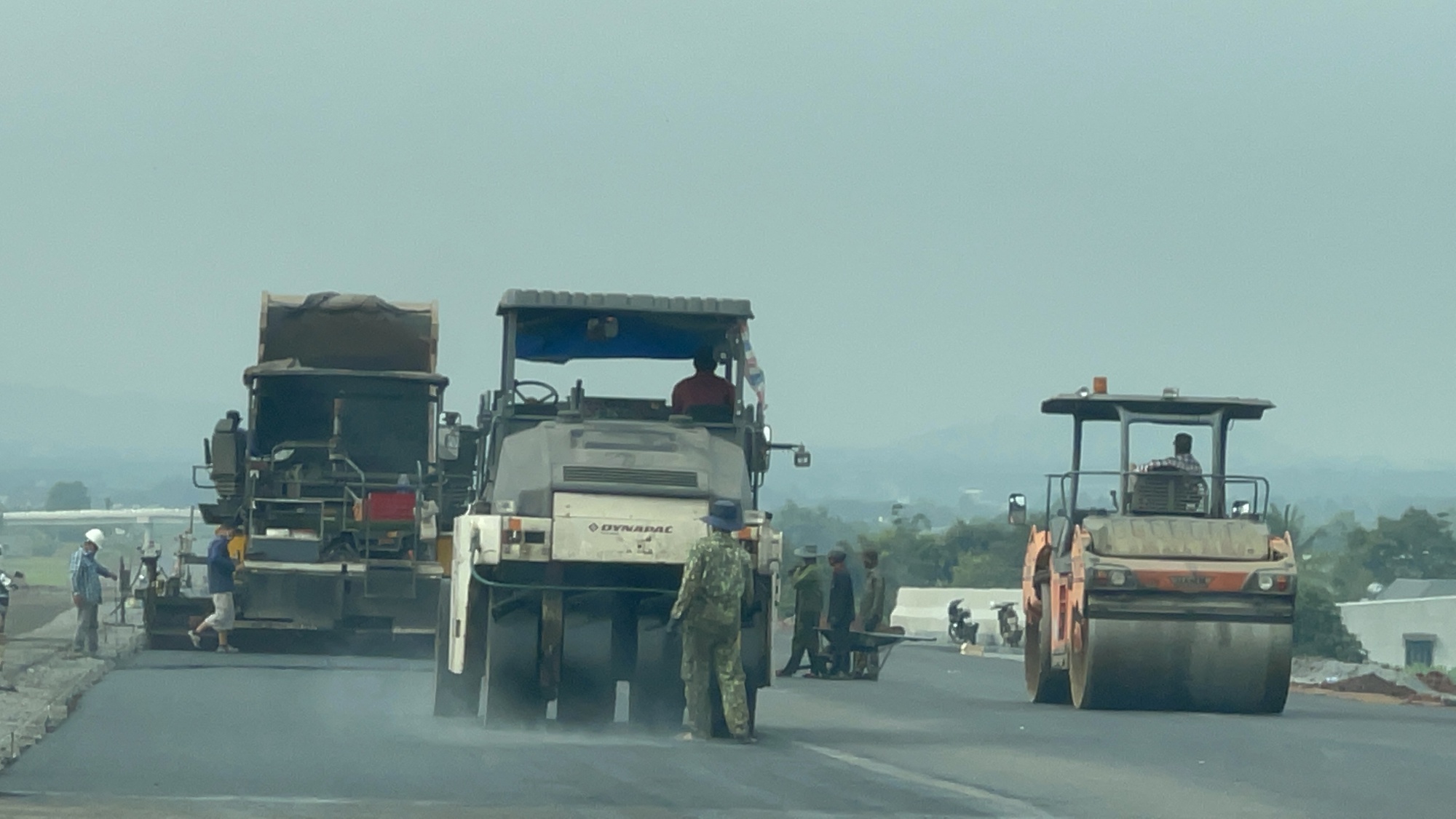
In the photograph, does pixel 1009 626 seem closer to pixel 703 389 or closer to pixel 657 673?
pixel 703 389

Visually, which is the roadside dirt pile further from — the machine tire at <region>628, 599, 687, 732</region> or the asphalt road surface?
the machine tire at <region>628, 599, 687, 732</region>

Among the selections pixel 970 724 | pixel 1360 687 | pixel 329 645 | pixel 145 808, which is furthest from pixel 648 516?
pixel 1360 687

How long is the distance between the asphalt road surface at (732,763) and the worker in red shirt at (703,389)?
7.88 ft

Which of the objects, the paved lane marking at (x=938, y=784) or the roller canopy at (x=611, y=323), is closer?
the paved lane marking at (x=938, y=784)

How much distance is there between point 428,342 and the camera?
28.5 metres

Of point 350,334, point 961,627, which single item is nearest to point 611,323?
point 350,334

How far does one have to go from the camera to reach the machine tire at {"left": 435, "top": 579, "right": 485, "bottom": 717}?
16.4 metres

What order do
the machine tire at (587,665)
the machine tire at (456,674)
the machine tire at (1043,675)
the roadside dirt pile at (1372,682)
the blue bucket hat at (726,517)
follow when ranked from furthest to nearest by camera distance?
1. the roadside dirt pile at (1372,682)
2. the machine tire at (1043,675)
3. the machine tire at (456,674)
4. the machine tire at (587,665)
5. the blue bucket hat at (726,517)

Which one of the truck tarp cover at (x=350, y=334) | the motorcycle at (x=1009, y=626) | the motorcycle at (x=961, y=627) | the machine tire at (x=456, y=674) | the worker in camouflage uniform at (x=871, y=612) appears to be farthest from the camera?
the motorcycle at (x=961, y=627)

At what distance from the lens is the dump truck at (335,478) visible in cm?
2617

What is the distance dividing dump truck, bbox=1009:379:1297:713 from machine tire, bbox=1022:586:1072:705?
197 millimetres

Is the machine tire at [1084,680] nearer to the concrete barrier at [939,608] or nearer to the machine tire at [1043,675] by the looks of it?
the machine tire at [1043,675]

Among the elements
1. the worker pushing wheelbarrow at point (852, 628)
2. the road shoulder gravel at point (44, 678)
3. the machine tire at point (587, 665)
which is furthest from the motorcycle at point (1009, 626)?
the machine tire at point (587, 665)

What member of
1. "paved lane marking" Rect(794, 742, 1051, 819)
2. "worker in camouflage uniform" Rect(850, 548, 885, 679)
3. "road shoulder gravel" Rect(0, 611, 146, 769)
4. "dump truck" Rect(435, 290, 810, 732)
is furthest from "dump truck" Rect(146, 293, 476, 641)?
"paved lane marking" Rect(794, 742, 1051, 819)
